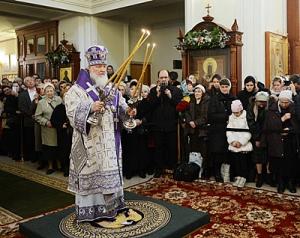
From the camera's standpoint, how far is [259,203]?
14.3 feet

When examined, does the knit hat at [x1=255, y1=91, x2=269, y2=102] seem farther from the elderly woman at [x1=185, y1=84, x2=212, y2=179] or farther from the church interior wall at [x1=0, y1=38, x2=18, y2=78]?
the church interior wall at [x1=0, y1=38, x2=18, y2=78]

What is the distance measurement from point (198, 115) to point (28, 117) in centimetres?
339

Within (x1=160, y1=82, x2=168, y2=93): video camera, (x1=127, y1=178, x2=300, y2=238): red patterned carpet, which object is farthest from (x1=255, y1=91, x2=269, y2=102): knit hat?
(x1=160, y1=82, x2=168, y2=93): video camera

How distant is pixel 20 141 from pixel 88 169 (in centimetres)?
479

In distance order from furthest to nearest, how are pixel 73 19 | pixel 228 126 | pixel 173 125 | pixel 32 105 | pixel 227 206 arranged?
pixel 73 19, pixel 32 105, pixel 173 125, pixel 228 126, pixel 227 206

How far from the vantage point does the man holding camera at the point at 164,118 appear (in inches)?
221

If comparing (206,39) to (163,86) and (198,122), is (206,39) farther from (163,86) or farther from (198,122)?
(198,122)

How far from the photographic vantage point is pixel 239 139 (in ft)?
16.9

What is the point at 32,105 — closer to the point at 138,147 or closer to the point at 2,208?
the point at 138,147

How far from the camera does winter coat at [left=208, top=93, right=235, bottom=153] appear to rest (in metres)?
5.27

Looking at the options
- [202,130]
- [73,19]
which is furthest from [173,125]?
[73,19]

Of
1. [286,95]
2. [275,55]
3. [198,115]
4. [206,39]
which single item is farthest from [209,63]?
[286,95]

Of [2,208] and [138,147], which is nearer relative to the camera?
[2,208]

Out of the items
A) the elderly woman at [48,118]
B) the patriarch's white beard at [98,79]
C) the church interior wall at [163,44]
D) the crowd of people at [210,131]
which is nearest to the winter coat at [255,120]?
the crowd of people at [210,131]
